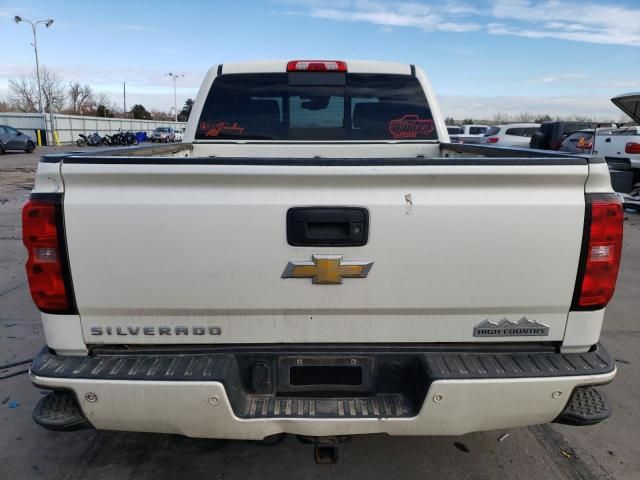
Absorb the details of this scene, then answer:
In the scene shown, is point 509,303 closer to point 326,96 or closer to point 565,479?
point 565,479

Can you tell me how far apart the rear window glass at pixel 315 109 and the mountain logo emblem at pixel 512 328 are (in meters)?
2.49

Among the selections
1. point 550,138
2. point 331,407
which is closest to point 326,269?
point 331,407

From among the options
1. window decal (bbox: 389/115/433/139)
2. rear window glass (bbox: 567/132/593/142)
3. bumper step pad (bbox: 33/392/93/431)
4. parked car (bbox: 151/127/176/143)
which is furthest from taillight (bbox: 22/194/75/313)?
parked car (bbox: 151/127/176/143)

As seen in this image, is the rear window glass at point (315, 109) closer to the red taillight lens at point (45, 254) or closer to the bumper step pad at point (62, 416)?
the red taillight lens at point (45, 254)

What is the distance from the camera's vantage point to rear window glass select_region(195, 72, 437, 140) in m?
4.32

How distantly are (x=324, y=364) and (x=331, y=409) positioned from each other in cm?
19

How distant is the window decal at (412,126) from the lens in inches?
172

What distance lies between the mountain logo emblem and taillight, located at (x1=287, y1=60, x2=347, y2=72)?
2.76 meters

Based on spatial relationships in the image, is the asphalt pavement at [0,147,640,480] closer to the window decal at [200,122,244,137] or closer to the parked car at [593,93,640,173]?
the window decal at [200,122,244,137]

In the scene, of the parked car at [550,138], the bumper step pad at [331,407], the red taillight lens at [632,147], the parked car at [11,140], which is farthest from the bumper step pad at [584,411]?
the parked car at [11,140]

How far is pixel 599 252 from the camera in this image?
212cm

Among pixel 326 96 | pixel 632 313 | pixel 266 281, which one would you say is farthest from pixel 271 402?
pixel 632 313

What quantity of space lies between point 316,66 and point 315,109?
356mm

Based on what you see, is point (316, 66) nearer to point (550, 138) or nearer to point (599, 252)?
point (599, 252)
